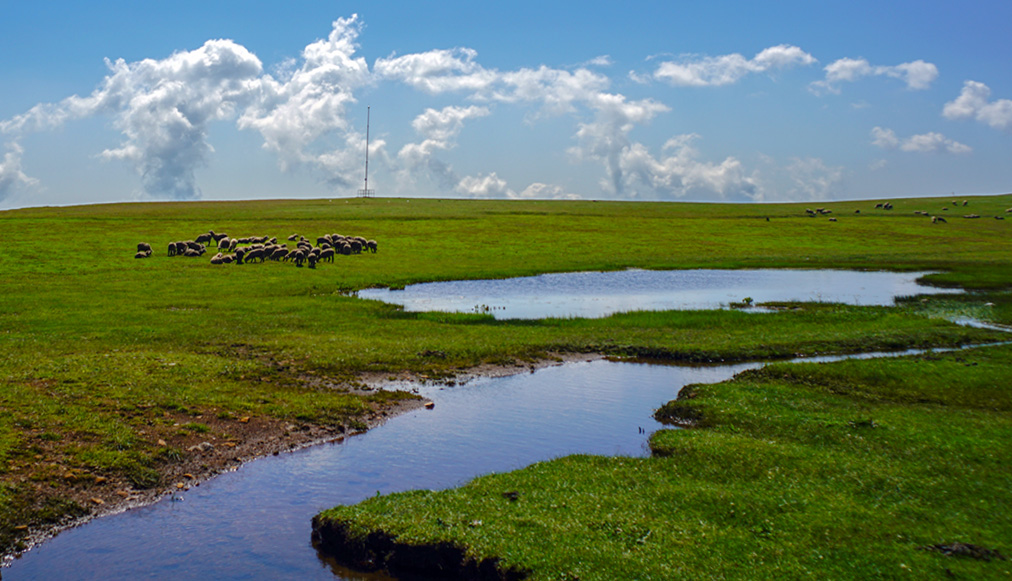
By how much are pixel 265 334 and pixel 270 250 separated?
37193mm

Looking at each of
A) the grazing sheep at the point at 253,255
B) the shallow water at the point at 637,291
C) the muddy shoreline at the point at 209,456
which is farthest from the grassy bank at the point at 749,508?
the grazing sheep at the point at 253,255

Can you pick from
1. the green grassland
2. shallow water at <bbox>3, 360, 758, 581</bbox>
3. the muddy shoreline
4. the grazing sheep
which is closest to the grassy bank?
shallow water at <bbox>3, 360, 758, 581</bbox>

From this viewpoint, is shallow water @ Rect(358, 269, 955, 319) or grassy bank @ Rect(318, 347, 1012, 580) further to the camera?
shallow water @ Rect(358, 269, 955, 319)

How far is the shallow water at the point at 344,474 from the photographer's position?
1278 cm

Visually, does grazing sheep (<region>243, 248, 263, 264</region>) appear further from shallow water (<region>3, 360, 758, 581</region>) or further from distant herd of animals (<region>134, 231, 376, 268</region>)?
shallow water (<region>3, 360, 758, 581</region>)

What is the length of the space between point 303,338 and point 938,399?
24.7m

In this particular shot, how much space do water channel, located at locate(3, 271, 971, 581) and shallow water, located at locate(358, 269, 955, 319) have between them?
1555 cm

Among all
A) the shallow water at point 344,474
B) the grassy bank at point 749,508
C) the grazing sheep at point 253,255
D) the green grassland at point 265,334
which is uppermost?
the grazing sheep at point 253,255

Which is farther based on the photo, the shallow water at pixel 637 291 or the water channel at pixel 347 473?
the shallow water at pixel 637 291

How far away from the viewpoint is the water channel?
503 inches

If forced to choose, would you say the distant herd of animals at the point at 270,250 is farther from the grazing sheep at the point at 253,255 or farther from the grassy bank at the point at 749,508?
the grassy bank at the point at 749,508

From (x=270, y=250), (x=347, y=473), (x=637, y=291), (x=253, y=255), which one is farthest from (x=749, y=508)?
(x=270, y=250)

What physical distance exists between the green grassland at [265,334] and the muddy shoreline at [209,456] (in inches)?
8.7

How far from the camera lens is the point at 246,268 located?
193 feet
